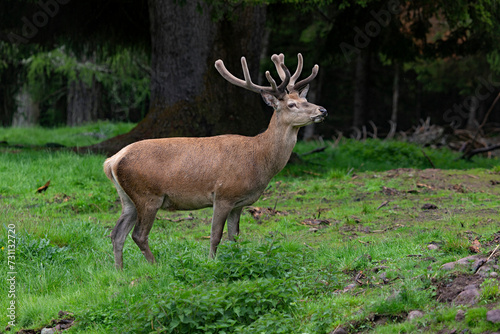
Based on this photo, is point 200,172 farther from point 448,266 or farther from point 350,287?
point 448,266

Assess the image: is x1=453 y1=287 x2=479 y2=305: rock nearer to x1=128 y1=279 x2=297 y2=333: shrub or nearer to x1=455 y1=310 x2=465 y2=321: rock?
x1=455 y1=310 x2=465 y2=321: rock

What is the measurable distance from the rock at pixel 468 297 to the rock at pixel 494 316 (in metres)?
0.31

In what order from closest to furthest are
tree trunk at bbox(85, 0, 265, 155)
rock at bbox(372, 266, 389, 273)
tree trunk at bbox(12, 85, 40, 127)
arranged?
rock at bbox(372, 266, 389, 273), tree trunk at bbox(85, 0, 265, 155), tree trunk at bbox(12, 85, 40, 127)

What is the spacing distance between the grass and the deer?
0.43 m

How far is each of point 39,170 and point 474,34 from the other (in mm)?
9648

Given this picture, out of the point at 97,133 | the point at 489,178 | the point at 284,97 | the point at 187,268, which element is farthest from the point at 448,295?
the point at 97,133

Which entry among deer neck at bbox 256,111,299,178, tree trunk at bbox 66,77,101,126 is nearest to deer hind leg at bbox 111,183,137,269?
deer neck at bbox 256,111,299,178

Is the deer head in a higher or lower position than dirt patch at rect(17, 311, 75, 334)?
higher

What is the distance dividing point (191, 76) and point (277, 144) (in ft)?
18.7

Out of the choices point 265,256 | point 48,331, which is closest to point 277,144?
point 265,256

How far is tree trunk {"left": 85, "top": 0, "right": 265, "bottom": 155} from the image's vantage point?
38.8ft

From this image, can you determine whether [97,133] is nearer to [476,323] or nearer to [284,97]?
[284,97]

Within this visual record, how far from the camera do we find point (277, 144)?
6.59 meters

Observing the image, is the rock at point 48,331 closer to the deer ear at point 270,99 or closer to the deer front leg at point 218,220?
the deer front leg at point 218,220
